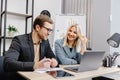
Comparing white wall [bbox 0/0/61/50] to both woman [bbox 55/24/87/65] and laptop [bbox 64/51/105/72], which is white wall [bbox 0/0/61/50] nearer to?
woman [bbox 55/24/87/65]

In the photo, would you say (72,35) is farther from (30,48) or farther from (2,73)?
(2,73)

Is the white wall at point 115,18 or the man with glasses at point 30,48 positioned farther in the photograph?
the white wall at point 115,18

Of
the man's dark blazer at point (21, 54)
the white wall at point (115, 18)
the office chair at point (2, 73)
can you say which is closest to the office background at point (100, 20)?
the white wall at point (115, 18)

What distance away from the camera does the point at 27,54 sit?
1.79 meters

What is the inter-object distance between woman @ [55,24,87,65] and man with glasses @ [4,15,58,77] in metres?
0.34

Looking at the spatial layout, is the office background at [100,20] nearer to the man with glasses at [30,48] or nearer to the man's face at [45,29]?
the man with glasses at [30,48]

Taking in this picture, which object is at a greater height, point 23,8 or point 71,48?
point 23,8

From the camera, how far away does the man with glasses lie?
4.99ft

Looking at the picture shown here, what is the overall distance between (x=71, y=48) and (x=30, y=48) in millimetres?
784

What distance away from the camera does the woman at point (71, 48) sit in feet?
7.45

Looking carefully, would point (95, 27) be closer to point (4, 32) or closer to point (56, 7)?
point (56, 7)

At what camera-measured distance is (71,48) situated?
2443mm

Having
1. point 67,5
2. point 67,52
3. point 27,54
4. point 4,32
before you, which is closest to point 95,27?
point 67,5

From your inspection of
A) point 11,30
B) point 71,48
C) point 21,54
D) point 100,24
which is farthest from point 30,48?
point 100,24
